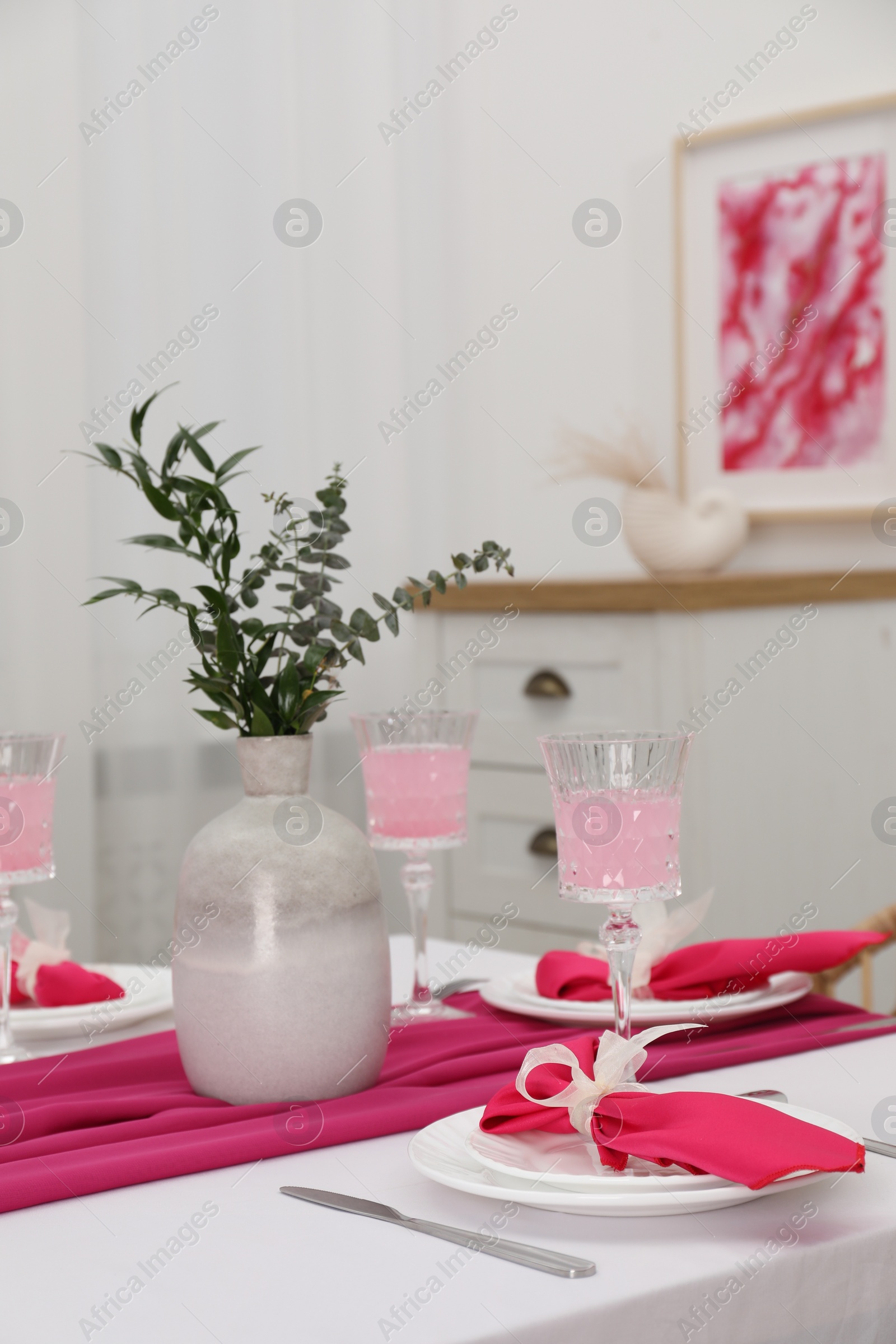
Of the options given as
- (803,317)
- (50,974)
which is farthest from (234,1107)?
(803,317)

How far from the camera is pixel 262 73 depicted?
3.08 meters

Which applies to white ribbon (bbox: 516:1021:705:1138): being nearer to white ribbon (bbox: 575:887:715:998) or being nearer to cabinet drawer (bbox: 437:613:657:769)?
white ribbon (bbox: 575:887:715:998)

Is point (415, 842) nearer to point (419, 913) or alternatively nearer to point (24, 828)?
point (419, 913)

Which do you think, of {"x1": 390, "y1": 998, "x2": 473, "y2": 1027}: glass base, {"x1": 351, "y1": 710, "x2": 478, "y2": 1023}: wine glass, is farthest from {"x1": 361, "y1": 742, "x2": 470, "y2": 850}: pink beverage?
{"x1": 390, "y1": 998, "x2": 473, "y2": 1027}: glass base

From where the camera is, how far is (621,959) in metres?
1.06

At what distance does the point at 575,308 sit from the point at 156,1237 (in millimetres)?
2817

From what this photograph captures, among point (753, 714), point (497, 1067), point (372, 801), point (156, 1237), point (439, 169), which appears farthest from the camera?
point (439, 169)

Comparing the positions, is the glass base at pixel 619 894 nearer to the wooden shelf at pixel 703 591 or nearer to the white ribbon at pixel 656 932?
the white ribbon at pixel 656 932

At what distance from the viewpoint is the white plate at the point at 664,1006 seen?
1.29 metres

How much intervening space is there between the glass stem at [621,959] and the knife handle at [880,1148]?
0.57ft

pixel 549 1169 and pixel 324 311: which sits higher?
pixel 324 311

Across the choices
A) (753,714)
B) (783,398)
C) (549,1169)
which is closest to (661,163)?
(783,398)

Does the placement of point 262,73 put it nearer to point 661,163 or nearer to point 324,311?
A: point 324,311

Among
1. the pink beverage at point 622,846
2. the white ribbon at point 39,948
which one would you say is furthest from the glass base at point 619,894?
the white ribbon at point 39,948
